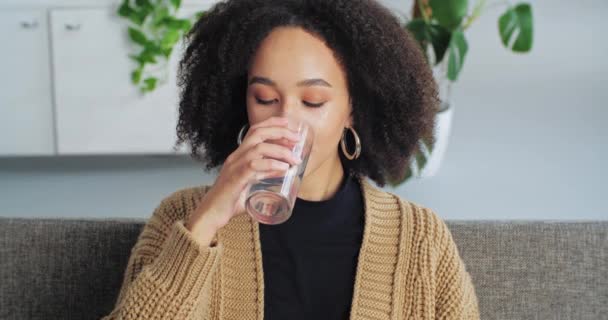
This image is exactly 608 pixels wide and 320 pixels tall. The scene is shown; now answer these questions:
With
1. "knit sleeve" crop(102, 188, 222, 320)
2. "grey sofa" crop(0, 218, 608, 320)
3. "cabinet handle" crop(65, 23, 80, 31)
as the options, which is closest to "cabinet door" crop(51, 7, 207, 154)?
"cabinet handle" crop(65, 23, 80, 31)

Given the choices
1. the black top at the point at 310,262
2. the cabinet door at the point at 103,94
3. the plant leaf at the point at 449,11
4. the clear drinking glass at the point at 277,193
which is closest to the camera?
the clear drinking glass at the point at 277,193

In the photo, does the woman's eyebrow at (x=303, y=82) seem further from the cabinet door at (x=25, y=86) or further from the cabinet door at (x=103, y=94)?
the cabinet door at (x=25, y=86)

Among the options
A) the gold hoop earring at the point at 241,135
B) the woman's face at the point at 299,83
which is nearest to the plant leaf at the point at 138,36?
the gold hoop earring at the point at 241,135

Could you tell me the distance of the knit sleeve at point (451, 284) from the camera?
3.83 ft

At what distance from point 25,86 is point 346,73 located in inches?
95.5

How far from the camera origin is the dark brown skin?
40.0 inches

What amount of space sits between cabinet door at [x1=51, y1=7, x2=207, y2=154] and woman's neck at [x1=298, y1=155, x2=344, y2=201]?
2.00 m

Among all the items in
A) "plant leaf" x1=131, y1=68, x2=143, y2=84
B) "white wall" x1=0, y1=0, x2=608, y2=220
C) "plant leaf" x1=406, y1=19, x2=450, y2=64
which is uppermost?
"plant leaf" x1=406, y1=19, x2=450, y2=64

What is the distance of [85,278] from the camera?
129cm

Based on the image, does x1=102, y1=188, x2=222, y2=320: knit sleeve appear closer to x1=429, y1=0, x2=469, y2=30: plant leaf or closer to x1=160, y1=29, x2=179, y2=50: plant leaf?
x1=429, y1=0, x2=469, y2=30: plant leaf

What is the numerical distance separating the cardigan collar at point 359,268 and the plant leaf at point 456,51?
175cm

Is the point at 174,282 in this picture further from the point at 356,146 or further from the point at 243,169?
the point at 356,146

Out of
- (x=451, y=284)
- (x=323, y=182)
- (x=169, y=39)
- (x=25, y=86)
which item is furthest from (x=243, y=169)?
(x=25, y=86)

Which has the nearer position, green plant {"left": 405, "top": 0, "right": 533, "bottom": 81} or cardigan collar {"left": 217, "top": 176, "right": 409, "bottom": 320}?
cardigan collar {"left": 217, "top": 176, "right": 409, "bottom": 320}
